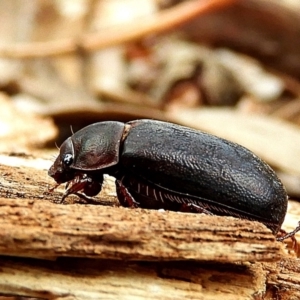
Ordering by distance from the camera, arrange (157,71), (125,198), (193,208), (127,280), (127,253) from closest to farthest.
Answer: (127,253) < (127,280) < (193,208) < (125,198) < (157,71)

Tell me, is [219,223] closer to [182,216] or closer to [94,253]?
[182,216]

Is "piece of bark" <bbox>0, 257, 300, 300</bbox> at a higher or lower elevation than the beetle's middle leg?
lower

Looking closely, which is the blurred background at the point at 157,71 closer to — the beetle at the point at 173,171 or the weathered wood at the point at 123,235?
the beetle at the point at 173,171

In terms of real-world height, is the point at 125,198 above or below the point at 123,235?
below

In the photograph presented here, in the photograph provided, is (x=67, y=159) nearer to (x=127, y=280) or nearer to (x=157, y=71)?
(x=127, y=280)

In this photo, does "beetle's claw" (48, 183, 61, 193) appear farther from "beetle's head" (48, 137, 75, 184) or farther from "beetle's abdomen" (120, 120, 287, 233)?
"beetle's abdomen" (120, 120, 287, 233)

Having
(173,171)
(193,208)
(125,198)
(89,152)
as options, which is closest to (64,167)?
(89,152)

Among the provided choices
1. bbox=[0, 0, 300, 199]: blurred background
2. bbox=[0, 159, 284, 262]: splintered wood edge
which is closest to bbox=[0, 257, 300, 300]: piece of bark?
bbox=[0, 159, 284, 262]: splintered wood edge
